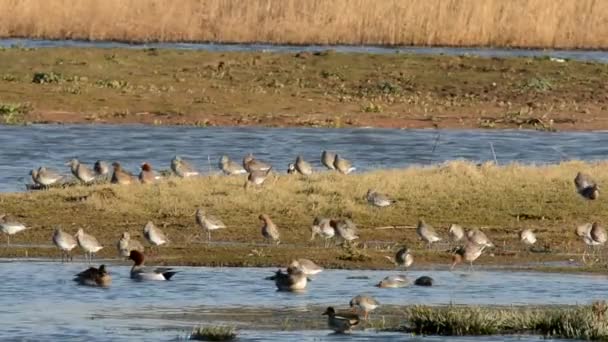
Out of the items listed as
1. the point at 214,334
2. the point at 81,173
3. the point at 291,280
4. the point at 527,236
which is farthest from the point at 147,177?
the point at 214,334

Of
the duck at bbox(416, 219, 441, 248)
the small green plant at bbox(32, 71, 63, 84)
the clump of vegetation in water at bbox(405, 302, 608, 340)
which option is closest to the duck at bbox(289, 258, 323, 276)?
the duck at bbox(416, 219, 441, 248)

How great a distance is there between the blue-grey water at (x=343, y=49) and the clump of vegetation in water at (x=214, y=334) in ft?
88.6

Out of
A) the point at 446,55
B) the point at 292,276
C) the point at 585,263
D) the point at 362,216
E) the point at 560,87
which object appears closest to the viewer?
the point at 292,276

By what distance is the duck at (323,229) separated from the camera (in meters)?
18.5

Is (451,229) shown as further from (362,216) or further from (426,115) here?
(426,115)

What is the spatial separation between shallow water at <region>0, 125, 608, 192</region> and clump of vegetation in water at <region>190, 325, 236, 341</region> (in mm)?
12230

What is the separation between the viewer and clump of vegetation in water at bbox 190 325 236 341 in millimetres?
13719

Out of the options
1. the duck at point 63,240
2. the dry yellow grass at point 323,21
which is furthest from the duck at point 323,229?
the dry yellow grass at point 323,21

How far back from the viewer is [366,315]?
14977 millimetres

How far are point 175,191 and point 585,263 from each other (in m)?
5.55

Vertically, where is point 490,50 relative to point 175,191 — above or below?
above

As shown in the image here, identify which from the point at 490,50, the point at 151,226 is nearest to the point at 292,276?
the point at 151,226

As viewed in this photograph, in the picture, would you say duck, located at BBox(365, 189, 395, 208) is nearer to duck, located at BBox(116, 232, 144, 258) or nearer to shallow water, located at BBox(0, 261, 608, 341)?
shallow water, located at BBox(0, 261, 608, 341)

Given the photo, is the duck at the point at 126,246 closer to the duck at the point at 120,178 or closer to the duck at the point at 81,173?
the duck at the point at 120,178
